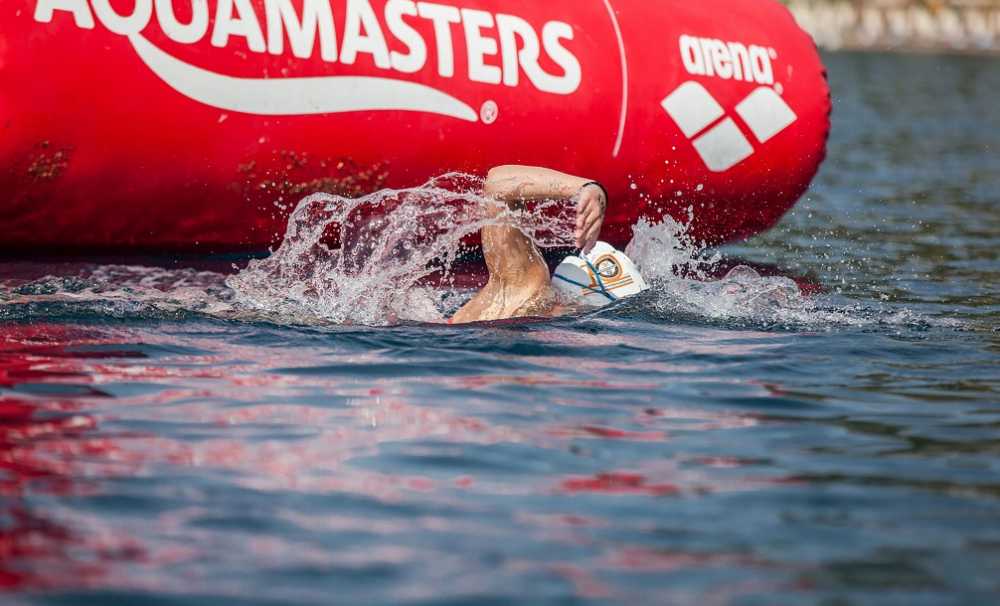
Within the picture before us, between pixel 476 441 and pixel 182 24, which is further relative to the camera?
pixel 182 24

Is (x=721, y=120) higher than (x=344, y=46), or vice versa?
(x=344, y=46)

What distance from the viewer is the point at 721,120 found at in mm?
8352

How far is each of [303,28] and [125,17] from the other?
2.87ft

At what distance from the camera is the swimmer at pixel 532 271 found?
20.6 ft

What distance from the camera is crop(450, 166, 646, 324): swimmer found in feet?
20.6

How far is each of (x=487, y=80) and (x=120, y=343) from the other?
2552mm

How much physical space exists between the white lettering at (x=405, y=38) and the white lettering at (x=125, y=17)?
1.23 meters

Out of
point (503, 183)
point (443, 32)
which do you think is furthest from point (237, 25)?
point (503, 183)

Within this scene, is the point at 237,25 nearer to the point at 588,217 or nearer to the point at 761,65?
the point at 588,217

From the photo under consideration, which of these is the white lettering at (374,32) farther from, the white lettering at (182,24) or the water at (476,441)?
the water at (476,441)

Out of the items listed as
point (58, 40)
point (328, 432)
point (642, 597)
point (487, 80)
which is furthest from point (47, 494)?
point (487, 80)

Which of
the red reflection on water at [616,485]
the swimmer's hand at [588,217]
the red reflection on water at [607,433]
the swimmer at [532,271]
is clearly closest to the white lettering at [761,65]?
the swimmer at [532,271]

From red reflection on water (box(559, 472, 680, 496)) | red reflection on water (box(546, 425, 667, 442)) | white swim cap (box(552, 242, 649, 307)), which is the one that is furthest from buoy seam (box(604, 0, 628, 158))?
red reflection on water (box(559, 472, 680, 496))

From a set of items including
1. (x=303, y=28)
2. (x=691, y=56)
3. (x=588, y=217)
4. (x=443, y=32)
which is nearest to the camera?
(x=588, y=217)
